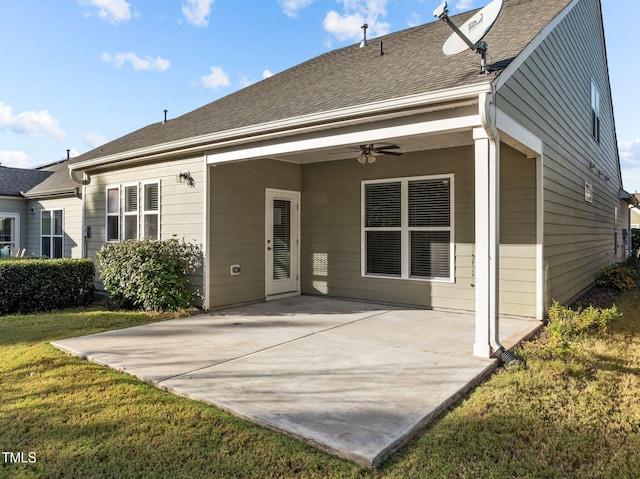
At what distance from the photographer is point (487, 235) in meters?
4.04

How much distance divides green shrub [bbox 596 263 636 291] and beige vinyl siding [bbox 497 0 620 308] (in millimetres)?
225

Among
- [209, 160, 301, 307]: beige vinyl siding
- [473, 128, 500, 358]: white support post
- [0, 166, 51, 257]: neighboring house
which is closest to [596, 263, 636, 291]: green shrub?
[473, 128, 500, 358]: white support post

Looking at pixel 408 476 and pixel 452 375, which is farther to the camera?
pixel 452 375

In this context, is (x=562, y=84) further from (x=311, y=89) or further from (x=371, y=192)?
(x=311, y=89)

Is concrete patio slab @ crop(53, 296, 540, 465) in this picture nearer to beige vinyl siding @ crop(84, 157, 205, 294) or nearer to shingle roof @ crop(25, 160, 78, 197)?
beige vinyl siding @ crop(84, 157, 205, 294)

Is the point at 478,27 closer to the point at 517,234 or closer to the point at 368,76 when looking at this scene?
the point at 368,76

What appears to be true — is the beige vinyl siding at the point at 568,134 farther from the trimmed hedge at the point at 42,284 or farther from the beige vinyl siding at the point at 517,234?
the trimmed hedge at the point at 42,284

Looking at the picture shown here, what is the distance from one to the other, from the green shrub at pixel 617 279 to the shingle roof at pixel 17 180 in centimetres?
1603

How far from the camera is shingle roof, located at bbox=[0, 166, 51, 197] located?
13.0 meters

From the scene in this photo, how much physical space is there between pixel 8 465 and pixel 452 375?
3.23 meters

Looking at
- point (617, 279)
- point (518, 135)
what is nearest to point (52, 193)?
point (518, 135)

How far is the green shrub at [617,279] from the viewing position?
8.49 metres

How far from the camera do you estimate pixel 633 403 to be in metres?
3.20

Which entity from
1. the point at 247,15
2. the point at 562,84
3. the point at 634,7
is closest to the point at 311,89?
the point at 562,84
